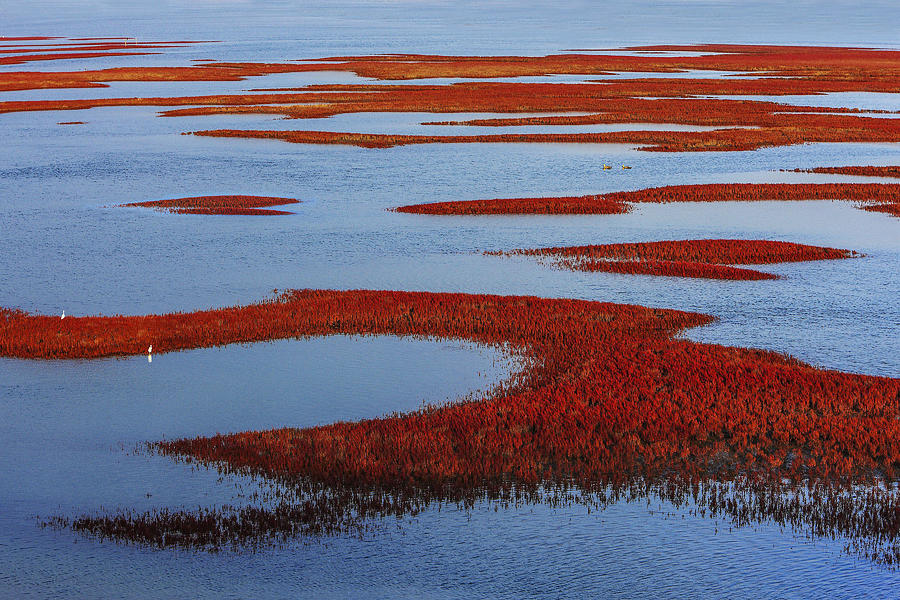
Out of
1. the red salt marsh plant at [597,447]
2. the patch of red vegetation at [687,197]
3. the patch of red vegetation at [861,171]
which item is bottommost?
the red salt marsh plant at [597,447]

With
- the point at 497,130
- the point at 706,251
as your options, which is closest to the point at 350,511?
the point at 706,251

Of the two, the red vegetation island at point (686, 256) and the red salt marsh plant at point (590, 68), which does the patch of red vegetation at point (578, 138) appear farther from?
the red salt marsh plant at point (590, 68)

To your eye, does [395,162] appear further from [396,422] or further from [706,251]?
[396,422]

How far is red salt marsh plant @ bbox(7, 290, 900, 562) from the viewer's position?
40.8ft

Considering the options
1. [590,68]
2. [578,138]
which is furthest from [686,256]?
[590,68]

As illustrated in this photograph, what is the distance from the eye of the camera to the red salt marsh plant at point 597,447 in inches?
490

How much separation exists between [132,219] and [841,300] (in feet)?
65.0

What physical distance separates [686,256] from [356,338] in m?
10.2

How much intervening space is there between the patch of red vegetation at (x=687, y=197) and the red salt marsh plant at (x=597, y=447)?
14980 mm

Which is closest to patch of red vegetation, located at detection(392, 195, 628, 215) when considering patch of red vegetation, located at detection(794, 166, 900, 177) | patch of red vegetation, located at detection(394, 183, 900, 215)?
patch of red vegetation, located at detection(394, 183, 900, 215)

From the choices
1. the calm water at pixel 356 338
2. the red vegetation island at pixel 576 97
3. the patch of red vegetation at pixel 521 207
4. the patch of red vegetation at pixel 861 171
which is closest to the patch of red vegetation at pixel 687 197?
the patch of red vegetation at pixel 521 207

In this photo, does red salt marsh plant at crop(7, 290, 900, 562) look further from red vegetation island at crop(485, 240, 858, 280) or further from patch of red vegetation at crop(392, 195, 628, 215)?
patch of red vegetation at crop(392, 195, 628, 215)

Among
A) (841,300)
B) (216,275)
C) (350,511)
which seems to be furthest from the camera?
(216,275)

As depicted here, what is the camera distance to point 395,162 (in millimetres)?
45656
